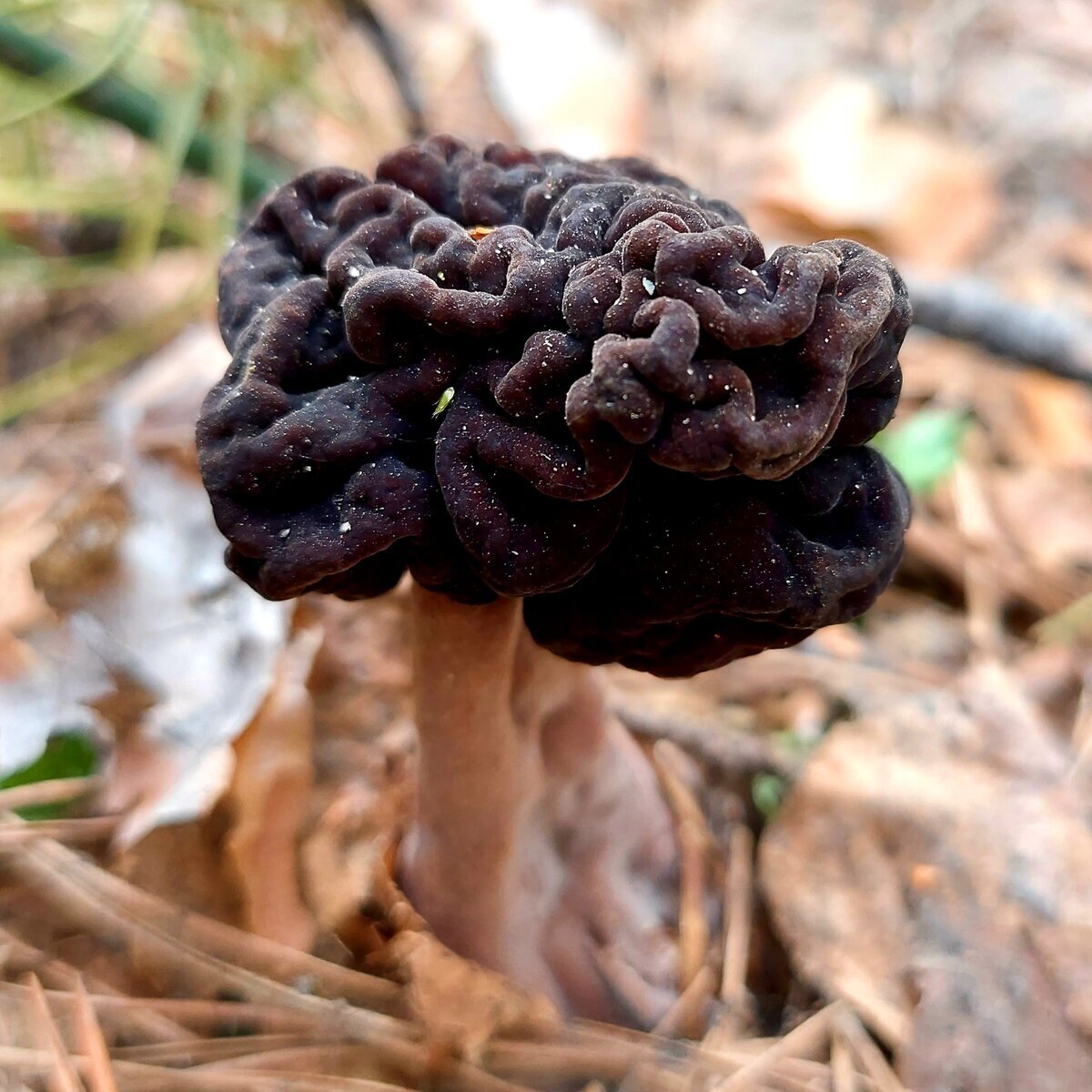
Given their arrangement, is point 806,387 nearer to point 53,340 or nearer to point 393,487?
point 393,487

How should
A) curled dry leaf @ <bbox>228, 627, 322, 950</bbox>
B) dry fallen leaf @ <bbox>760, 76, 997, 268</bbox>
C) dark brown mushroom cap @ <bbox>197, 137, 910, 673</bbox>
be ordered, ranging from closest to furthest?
dark brown mushroom cap @ <bbox>197, 137, 910, 673</bbox>
curled dry leaf @ <bbox>228, 627, 322, 950</bbox>
dry fallen leaf @ <bbox>760, 76, 997, 268</bbox>

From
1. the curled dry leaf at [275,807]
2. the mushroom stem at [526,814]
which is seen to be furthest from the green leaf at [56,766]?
the mushroom stem at [526,814]

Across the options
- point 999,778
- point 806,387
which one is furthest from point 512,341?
point 999,778

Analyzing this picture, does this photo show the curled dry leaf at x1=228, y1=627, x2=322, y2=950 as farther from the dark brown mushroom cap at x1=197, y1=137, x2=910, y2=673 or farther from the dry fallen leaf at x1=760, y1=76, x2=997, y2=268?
the dry fallen leaf at x1=760, y1=76, x2=997, y2=268

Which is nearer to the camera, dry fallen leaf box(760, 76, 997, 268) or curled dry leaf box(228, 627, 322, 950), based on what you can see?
curled dry leaf box(228, 627, 322, 950)

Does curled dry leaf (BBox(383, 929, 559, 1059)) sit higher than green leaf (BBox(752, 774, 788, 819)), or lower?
higher

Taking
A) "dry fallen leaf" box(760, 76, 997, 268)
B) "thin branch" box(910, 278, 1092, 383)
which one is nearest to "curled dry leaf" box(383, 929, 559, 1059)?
"thin branch" box(910, 278, 1092, 383)
